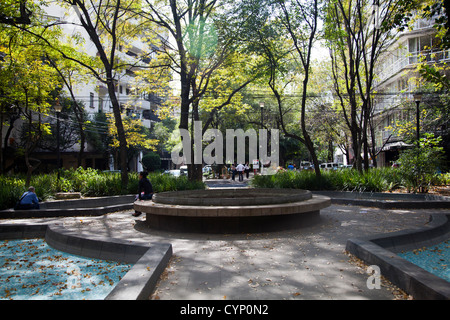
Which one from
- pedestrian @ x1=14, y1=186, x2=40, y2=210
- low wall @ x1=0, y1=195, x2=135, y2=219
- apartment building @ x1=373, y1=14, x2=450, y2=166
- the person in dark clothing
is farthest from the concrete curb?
apartment building @ x1=373, y1=14, x2=450, y2=166

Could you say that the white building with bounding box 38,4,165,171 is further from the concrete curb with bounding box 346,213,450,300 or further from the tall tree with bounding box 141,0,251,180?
the concrete curb with bounding box 346,213,450,300

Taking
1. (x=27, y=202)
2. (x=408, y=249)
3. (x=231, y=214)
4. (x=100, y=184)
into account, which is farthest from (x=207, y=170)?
(x=408, y=249)

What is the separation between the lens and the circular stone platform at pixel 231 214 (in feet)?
27.9

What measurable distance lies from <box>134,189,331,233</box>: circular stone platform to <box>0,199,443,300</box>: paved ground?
10.7 inches

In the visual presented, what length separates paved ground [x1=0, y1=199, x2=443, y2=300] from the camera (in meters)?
4.68

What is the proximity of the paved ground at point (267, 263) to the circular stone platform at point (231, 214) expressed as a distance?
27cm

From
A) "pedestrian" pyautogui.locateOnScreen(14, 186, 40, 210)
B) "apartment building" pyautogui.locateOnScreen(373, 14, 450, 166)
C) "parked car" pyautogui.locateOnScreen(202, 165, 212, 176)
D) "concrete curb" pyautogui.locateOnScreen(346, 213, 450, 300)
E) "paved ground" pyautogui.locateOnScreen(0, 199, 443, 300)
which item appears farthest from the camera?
"parked car" pyautogui.locateOnScreen(202, 165, 212, 176)

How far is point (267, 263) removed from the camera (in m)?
6.09

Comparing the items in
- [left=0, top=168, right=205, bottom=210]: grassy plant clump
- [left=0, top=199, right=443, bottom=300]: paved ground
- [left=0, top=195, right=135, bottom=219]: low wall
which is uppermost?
[left=0, top=168, right=205, bottom=210]: grassy plant clump

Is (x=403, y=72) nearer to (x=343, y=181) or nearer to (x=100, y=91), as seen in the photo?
(x=343, y=181)

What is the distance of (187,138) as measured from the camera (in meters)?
20.4
